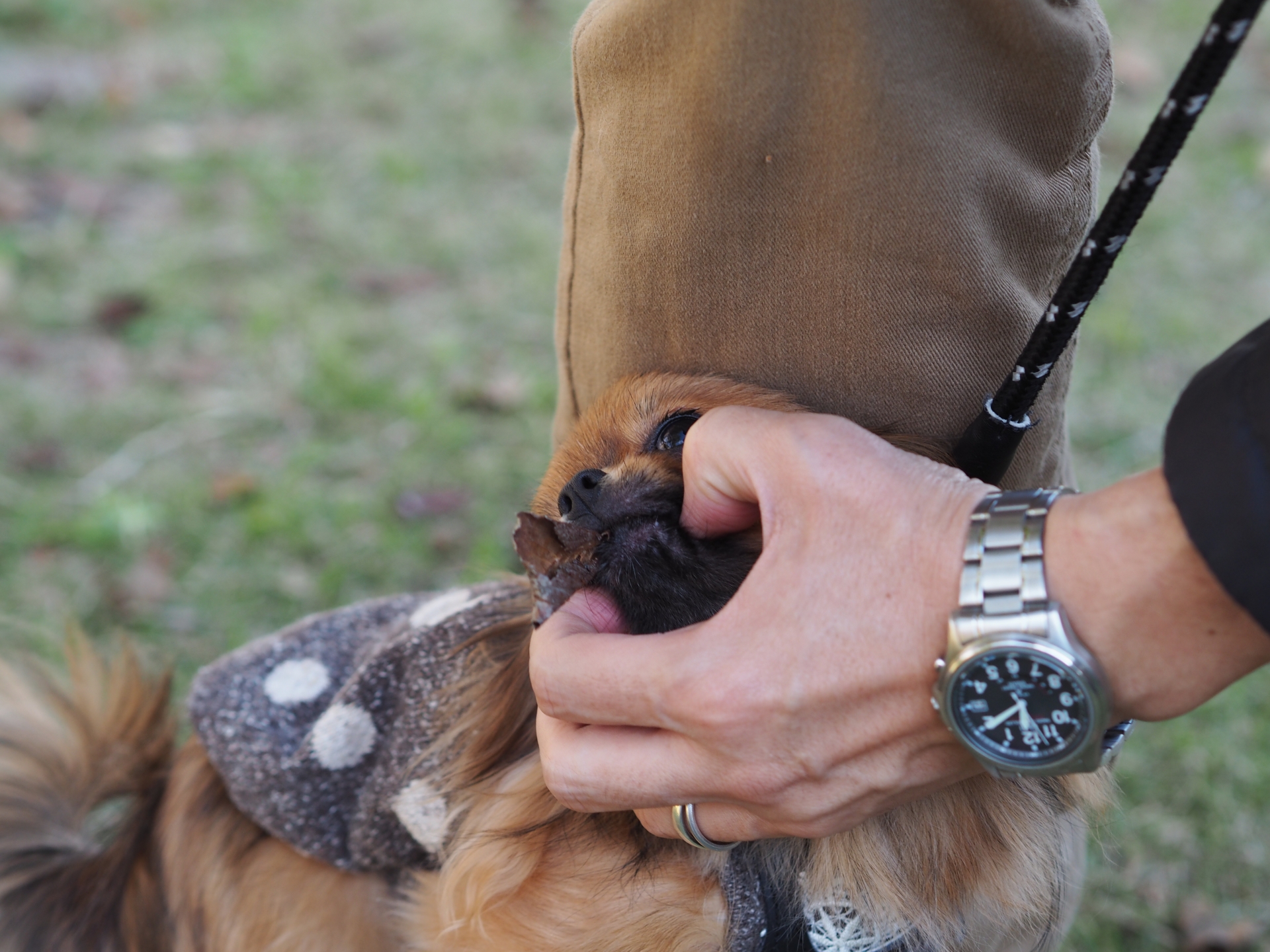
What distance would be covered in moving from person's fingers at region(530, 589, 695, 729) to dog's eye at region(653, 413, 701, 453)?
284 millimetres

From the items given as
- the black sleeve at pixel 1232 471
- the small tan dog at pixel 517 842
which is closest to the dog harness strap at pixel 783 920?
the small tan dog at pixel 517 842

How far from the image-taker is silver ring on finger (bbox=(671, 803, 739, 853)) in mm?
1231

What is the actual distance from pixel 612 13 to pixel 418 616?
3.47ft

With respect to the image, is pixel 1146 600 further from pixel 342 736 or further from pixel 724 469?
pixel 342 736

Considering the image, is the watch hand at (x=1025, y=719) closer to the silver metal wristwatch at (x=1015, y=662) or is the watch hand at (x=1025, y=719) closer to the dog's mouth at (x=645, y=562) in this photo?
the silver metal wristwatch at (x=1015, y=662)

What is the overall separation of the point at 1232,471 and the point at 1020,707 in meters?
0.29

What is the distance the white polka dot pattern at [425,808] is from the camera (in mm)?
1638

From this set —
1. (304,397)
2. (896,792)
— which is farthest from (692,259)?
(304,397)

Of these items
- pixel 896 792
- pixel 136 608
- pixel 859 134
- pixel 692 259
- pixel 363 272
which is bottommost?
pixel 136 608

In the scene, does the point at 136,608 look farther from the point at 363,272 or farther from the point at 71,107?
the point at 71,107

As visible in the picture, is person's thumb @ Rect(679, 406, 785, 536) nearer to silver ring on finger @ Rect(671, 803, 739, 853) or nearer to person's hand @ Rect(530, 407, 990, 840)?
person's hand @ Rect(530, 407, 990, 840)

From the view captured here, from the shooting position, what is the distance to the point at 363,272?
13.9 feet

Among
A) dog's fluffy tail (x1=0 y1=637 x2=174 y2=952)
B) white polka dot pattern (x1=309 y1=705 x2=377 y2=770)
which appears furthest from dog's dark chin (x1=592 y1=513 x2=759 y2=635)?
dog's fluffy tail (x1=0 y1=637 x2=174 y2=952)

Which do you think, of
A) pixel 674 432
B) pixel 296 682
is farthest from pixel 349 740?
pixel 674 432
